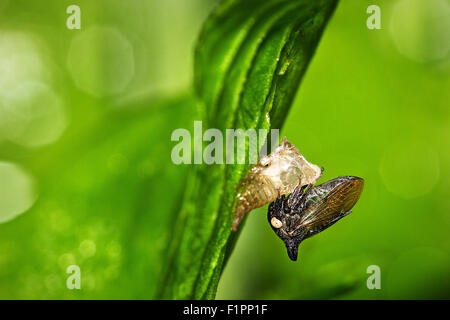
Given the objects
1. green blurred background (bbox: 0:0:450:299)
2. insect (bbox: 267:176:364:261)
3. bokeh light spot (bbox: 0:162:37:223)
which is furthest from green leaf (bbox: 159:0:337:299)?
green blurred background (bbox: 0:0:450:299)

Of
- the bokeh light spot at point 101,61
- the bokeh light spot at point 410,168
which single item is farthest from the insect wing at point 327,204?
the bokeh light spot at point 101,61

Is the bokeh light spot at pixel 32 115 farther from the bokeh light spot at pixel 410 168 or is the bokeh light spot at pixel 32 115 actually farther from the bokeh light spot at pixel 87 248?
the bokeh light spot at pixel 410 168

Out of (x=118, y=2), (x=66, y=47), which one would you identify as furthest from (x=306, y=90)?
(x=66, y=47)

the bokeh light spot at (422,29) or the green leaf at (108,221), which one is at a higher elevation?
the bokeh light spot at (422,29)

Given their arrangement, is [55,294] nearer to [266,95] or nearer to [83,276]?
[83,276]

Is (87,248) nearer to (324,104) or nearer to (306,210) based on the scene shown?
(306,210)

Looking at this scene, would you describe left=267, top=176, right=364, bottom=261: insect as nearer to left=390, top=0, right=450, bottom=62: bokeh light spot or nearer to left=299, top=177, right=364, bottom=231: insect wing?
left=299, top=177, right=364, bottom=231: insect wing

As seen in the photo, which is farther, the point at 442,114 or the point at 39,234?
the point at 442,114

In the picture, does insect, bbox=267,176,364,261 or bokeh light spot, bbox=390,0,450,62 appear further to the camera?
bokeh light spot, bbox=390,0,450,62
